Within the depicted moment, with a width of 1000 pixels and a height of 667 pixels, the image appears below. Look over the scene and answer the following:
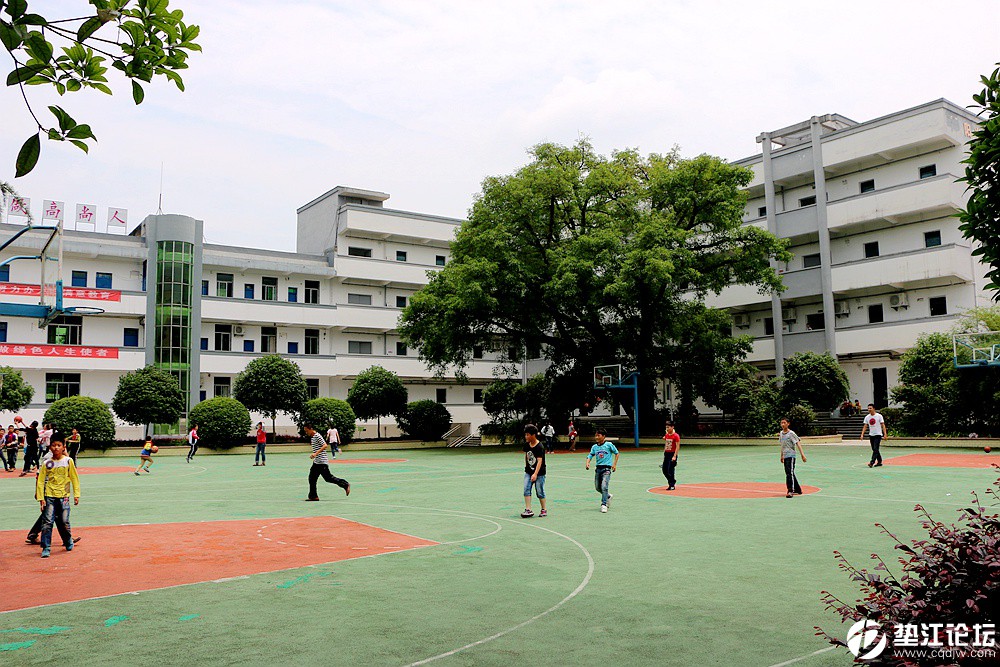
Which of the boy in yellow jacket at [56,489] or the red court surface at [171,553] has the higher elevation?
the boy in yellow jacket at [56,489]

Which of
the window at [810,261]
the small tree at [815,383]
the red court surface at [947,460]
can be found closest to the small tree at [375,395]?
the small tree at [815,383]

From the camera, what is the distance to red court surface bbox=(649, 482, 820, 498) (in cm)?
1781

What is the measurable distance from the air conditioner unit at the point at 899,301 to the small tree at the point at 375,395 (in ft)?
95.4

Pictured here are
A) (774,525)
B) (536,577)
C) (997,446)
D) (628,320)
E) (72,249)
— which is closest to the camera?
(536,577)

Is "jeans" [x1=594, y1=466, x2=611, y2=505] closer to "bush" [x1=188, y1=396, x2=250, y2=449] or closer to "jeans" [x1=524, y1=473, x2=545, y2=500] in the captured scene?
"jeans" [x1=524, y1=473, x2=545, y2=500]

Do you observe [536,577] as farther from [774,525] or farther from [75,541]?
[75,541]

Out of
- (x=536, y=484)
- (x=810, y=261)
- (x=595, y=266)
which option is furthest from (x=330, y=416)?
(x=536, y=484)

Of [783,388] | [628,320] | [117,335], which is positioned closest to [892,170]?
[783,388]

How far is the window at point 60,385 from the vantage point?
46.2 metres

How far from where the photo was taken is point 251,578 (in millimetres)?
9719

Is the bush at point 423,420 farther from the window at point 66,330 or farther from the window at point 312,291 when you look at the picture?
the window at point 66,330

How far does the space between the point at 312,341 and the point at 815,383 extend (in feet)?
110

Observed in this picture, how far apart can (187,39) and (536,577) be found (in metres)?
7.32

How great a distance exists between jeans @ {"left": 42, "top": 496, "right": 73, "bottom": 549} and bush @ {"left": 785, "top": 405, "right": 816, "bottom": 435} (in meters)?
33.9
